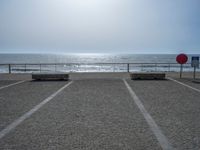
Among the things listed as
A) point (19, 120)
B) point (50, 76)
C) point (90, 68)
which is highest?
point (50, 76)

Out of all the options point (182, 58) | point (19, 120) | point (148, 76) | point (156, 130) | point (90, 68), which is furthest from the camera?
point (90, 68)

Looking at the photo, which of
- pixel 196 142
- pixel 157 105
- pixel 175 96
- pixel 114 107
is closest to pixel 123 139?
pixel 196 142

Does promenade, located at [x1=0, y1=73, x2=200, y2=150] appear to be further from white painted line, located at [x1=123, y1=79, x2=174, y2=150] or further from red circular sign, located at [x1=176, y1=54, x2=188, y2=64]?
red circular sign, located at [x1=176, y1=54, x2=188, y2=64]

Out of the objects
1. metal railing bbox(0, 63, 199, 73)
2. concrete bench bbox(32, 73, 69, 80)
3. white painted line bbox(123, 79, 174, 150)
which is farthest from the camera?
metal railing bbox(0, 63, 199, 73)

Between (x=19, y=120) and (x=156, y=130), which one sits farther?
(x=19, y=120)

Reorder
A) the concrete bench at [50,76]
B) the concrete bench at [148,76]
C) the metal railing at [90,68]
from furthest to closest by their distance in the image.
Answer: the metal railing at [90,68] → the concrete bench at [148,76] → the concrete bench at [50,76]

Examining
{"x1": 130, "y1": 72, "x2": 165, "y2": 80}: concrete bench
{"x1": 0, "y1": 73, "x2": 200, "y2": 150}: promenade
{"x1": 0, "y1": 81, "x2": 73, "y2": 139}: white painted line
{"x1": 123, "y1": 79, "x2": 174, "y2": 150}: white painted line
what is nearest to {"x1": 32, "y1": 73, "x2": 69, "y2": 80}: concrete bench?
{"x1": 130, "y1": 72, "x2": 165, "y2": 80}: concrete bench

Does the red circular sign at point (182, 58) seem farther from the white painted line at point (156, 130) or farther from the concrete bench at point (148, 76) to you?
the white painted line at point (156, 130)

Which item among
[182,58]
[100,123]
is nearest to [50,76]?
A: [182,58]

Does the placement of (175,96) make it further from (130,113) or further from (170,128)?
(170,128)

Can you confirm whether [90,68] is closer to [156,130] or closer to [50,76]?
[50,76]

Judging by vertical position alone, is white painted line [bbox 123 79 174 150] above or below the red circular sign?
below

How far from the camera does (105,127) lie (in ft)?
18.6

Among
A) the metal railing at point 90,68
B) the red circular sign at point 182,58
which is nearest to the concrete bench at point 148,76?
the red circular sign at point 182,58
